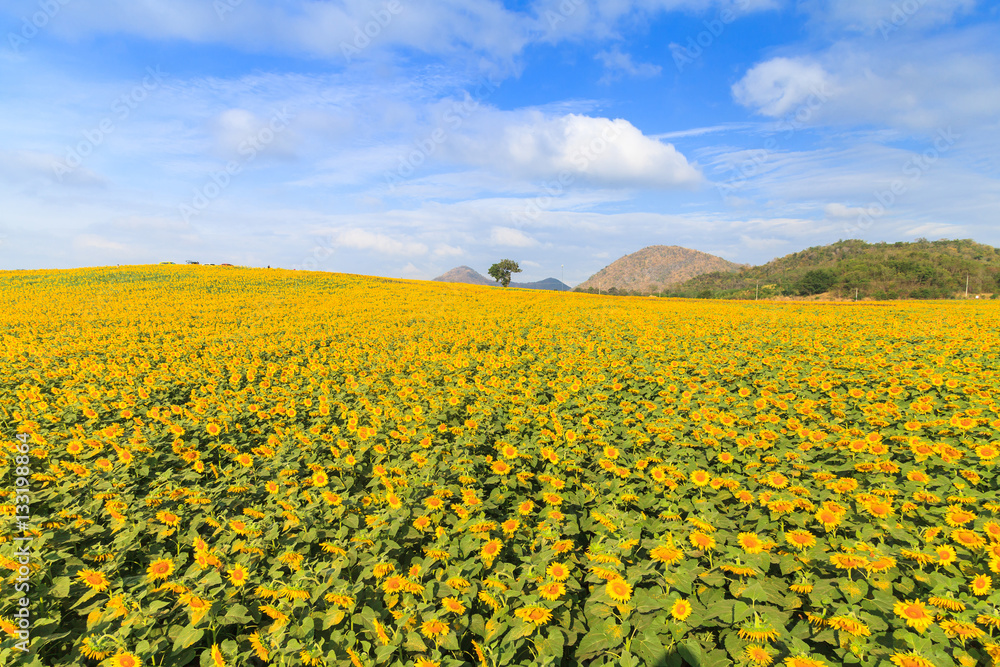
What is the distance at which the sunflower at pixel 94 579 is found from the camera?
8.40 ft

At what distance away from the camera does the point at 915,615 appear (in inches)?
81.1

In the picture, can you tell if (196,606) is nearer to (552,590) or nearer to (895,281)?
(552,590)

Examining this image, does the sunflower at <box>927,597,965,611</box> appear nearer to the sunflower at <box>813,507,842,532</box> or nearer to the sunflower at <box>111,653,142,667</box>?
the sunflower at <box>813,507,842,532</box>

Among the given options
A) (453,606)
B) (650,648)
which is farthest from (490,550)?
(650,648)

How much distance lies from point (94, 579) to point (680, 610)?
3.65m

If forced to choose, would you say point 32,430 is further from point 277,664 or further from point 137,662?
point 277,664

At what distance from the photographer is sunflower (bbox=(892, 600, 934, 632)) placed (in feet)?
6.62

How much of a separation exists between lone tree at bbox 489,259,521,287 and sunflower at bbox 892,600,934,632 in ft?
288

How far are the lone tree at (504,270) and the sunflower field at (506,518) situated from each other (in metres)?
83.0

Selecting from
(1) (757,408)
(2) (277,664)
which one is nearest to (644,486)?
(1) (757,408)

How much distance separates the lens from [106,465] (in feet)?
12.9

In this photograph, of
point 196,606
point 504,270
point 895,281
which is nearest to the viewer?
point 196,606

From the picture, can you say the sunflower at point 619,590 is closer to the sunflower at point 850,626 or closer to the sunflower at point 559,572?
the sunflower at point 559,572

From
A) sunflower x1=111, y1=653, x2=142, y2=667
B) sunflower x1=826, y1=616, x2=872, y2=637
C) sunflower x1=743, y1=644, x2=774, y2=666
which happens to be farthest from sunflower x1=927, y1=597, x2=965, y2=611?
sunflower x1=111, y1=653, x2=142, y2=667
